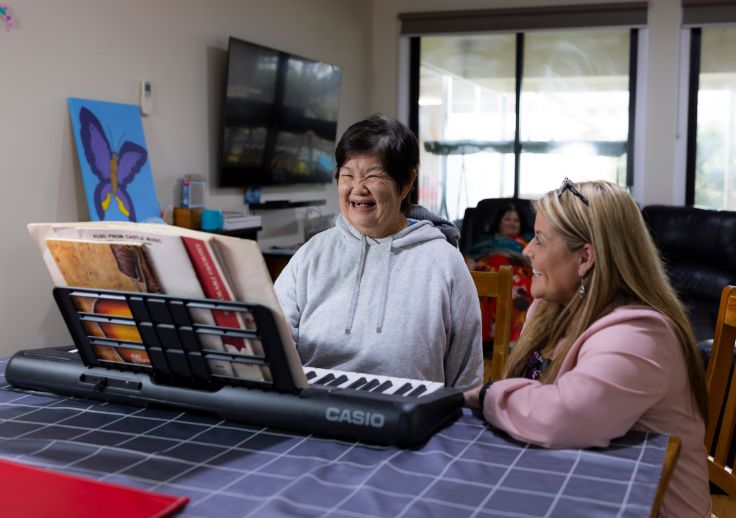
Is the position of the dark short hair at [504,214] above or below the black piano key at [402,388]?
above

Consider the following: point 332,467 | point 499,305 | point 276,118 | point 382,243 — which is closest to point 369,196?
point 382,243

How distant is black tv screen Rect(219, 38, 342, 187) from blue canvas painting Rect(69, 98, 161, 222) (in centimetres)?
77

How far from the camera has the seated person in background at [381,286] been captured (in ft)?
6.04

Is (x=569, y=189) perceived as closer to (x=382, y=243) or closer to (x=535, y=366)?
(x=535, y=366)

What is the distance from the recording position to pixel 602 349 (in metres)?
1.21

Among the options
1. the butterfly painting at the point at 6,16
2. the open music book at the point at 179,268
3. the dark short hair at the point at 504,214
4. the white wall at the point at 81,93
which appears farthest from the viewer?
the dark short hair at the point at 504,214

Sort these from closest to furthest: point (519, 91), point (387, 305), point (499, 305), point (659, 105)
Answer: point (387, 305) < point (499, 305) < point (659, 105) < point (519, 91)

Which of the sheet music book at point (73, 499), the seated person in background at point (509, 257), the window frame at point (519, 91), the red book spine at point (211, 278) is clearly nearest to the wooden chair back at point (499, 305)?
the red book spine at point (211, 278)

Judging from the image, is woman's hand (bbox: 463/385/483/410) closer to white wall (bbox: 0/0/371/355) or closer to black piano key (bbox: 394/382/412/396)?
black piano key (bbox: 394/382/412/396)

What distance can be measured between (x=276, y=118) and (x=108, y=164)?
5.17 ft

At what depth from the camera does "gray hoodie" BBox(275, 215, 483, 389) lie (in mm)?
1835

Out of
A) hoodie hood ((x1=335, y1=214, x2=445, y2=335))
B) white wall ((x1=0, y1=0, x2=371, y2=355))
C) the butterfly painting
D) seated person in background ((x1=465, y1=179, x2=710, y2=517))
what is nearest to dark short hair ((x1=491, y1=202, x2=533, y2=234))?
white wall ((x1=0, y1=0, x2=371, y2=355))

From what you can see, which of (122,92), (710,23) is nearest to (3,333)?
(122,92)

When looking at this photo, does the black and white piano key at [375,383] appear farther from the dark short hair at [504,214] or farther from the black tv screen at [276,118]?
the dark short hair at [504,214]
